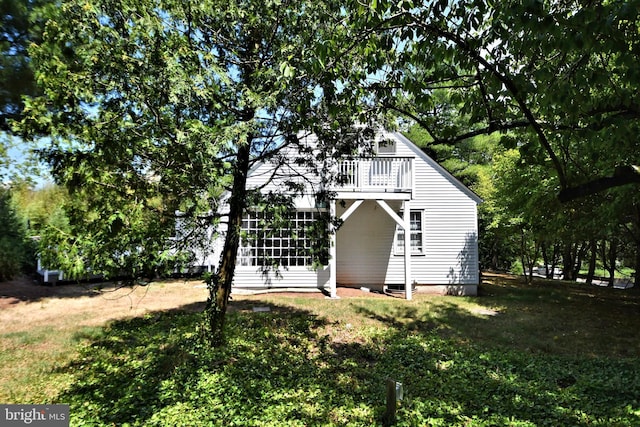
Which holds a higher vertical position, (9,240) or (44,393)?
(9,240)

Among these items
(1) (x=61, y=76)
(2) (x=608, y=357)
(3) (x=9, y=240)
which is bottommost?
(2) (x=608, y=357)

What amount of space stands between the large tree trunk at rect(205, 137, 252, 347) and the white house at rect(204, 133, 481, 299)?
18.9 feet

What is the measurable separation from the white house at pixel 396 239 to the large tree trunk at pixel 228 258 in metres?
5.78

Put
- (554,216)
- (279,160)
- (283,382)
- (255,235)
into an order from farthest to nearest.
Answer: (554,216), (279,160), (255,235), (283,382)

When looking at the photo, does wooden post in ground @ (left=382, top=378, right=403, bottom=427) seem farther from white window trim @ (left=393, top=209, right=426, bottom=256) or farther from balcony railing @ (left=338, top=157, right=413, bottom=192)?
white window trim @ (left=393, top=209, right=426, bottom=256)

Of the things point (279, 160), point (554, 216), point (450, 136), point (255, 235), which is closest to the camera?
point (450, 136)

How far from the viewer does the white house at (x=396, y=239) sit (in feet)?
40.8

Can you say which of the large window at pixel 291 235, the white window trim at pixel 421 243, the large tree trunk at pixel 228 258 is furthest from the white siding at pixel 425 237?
the large tree trunk at pixel 228 258

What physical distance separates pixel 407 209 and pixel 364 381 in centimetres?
771

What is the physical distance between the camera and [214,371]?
215 inches

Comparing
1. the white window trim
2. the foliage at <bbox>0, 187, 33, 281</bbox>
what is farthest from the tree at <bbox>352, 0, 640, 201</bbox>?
the foliage at <bbox>0, 187, 33, 281</bbox>

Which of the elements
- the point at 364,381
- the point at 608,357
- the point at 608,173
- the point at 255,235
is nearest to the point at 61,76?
the point at 255,235

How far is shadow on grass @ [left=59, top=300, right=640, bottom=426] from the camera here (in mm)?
4270

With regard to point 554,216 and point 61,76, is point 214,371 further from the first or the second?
point 554,216
